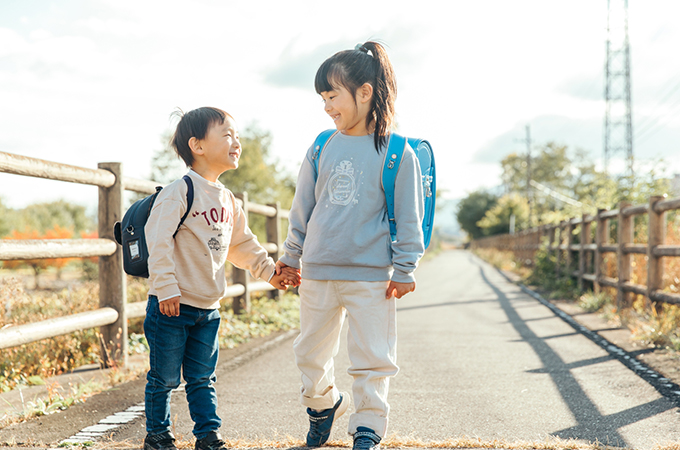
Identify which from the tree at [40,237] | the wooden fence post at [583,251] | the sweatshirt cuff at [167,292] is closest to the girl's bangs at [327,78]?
the sweatshirt cuff at [167,292]

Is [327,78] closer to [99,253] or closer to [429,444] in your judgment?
[429,444]

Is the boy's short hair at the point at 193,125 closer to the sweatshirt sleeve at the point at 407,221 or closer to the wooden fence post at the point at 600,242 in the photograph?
the sweatshirt sleeve at the point at 407,221

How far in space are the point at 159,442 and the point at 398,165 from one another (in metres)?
1.57

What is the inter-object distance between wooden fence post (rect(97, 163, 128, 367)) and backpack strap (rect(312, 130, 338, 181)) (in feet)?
7.22

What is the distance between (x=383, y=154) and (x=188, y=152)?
90cm

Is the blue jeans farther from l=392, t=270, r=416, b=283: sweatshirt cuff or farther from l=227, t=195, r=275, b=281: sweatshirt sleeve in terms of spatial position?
l=392, t=270, r=416, b=283: sweatshirt cuff

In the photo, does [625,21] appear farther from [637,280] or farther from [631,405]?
[631,405]

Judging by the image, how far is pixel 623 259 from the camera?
7.46m

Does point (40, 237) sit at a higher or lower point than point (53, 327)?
higher

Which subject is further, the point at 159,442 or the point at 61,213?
the point at 61,213

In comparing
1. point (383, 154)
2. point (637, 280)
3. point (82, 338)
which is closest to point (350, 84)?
point (383, 154)

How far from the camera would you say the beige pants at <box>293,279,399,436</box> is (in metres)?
2.47

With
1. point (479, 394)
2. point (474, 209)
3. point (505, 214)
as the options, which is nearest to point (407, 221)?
point (479, 394)

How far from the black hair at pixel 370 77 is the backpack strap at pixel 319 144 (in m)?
0.20
